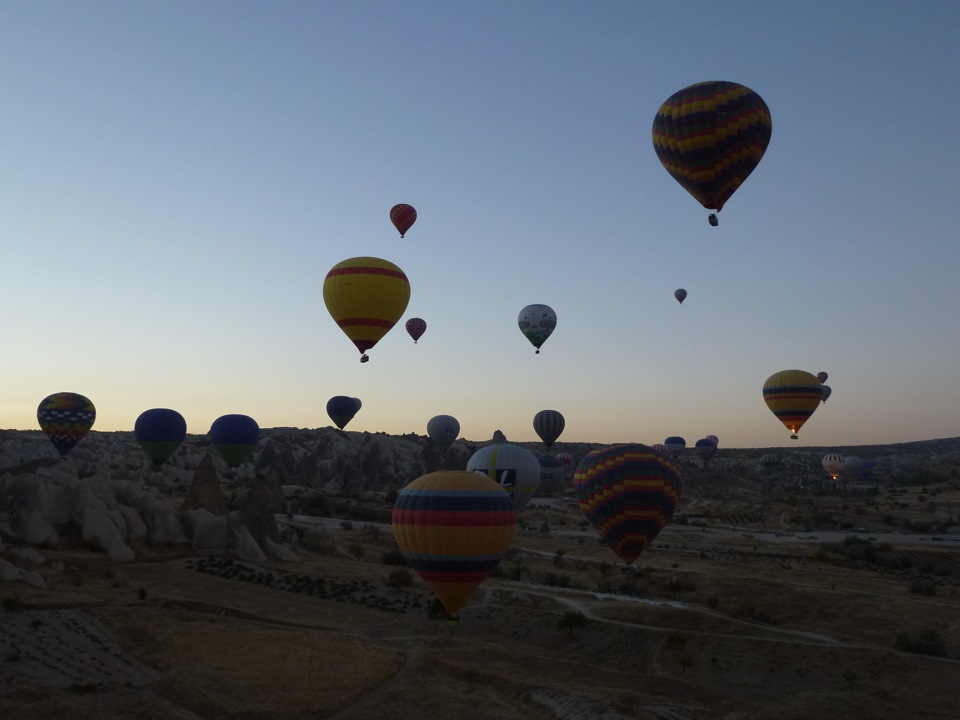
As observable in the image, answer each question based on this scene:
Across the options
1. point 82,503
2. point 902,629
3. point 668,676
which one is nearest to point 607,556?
point 902,629

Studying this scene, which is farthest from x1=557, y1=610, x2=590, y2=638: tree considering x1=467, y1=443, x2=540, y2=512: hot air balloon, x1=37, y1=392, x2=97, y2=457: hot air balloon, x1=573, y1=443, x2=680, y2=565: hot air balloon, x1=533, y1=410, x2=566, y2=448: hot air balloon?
x1=37, y1=392, x2=97, y2=457: hot air balloon

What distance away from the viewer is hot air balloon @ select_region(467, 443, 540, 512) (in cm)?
4519

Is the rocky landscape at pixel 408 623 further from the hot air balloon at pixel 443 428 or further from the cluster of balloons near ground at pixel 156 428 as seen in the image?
the hot air balloon at pixel 443 428

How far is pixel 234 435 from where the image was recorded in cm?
6072

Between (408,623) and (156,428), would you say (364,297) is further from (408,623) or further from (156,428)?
(156,428)

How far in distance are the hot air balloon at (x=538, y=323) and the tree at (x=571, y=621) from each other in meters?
39.2

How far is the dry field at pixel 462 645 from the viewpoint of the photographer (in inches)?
952

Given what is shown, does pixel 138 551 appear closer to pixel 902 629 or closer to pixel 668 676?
pixel 668 676

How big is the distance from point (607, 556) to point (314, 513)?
3344 cm

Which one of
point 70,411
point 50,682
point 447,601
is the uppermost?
point 70,411

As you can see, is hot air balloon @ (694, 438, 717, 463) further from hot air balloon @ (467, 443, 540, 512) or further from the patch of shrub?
the patch of shrub

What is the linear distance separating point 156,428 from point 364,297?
Answer: 31.6 meters

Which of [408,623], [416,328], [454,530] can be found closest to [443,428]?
[416,328]

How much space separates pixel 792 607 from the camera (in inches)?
1545
